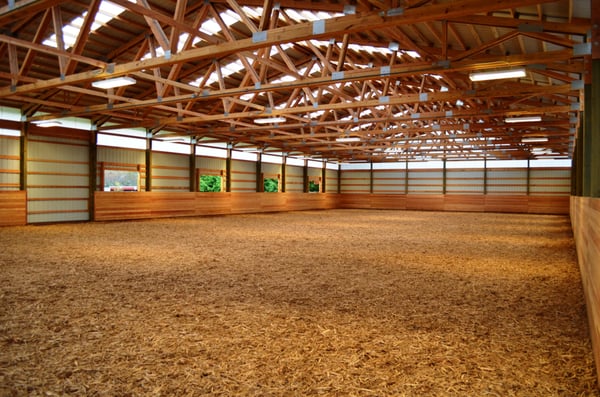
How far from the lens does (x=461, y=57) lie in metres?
8.96

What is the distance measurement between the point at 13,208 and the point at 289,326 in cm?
1679

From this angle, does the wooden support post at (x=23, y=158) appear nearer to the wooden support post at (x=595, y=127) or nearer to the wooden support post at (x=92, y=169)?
the wooden support post at (x=92, y=169)

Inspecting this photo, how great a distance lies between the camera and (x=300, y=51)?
1631cm

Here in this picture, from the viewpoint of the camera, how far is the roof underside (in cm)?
768

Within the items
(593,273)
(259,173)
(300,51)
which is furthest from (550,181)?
(593,273)

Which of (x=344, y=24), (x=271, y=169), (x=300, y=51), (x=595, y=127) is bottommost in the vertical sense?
(x=595, y=127)

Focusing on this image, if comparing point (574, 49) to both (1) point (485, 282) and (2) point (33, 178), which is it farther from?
(2) point (33, 178)

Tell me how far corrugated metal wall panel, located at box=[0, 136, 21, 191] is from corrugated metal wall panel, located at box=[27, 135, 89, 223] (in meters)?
0.47

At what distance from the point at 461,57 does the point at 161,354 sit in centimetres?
839

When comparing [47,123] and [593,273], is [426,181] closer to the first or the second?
[47,123]

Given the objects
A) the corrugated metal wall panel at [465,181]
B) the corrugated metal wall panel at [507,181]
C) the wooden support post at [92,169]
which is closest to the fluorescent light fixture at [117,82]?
the wooden support post at [92,169]

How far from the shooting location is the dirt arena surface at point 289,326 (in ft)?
11.2

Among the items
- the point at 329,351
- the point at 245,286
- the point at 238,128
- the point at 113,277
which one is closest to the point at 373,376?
the point at 329,351

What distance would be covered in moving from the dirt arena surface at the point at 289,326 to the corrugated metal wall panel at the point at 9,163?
368 inches
